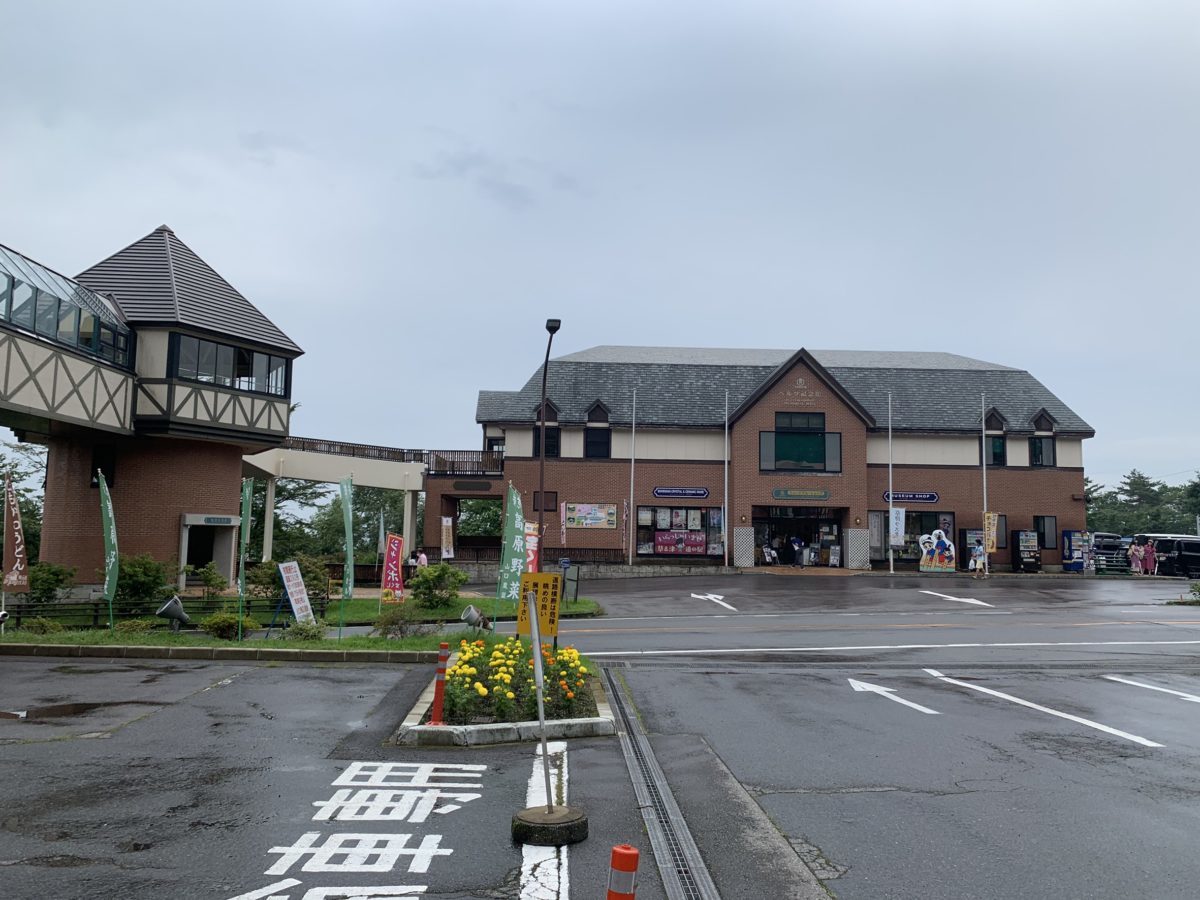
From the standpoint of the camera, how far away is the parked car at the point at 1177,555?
41812 millimetres

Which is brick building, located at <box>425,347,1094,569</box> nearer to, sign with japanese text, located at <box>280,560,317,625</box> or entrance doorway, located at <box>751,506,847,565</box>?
entrance doorway, located at <box>751,506,847,565</box>

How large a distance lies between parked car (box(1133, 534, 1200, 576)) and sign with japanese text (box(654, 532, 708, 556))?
2157 centimetres

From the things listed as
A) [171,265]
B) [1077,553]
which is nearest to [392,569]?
[171,265]

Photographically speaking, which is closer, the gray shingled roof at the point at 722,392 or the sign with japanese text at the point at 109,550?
the sign with japanese text at the point at 109,550

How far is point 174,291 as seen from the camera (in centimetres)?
2620

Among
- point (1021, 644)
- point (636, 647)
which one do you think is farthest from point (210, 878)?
point (1021, 644)

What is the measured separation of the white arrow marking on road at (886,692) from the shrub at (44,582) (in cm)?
1786

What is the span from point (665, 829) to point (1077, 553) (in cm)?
4160

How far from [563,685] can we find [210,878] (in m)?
5.25

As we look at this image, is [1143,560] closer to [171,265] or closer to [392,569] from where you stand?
[392,569]

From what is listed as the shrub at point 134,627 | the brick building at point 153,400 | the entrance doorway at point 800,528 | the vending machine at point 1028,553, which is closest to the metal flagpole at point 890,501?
the entrance doorway at point 800,528

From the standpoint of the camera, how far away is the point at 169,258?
1087 inches

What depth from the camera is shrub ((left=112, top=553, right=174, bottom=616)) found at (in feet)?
66.7

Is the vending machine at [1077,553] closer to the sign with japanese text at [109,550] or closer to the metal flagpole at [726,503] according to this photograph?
the metal flagpole at [726,503]
